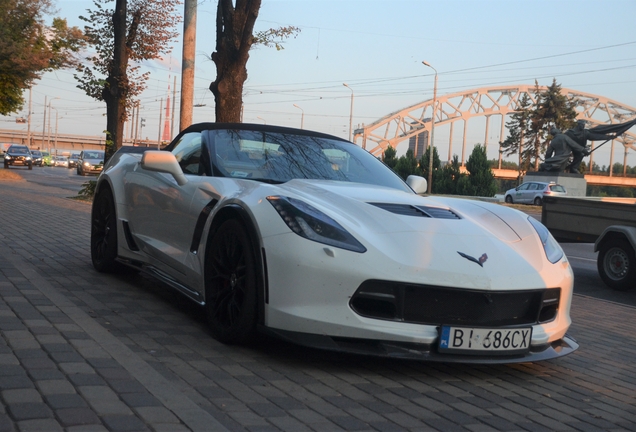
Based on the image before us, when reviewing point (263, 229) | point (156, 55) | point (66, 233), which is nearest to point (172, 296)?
point (263, 229)

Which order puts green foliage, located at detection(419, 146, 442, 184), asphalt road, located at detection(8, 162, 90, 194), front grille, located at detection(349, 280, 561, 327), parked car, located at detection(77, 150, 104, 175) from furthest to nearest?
green foliage, located at detection(419, 146, 442, 184) < parked car, located at detection(77, 150, 104, 175) < asphalt road, located at detection(8, 162, 90, 194) < front grille, located at detection(349, 280, 561, 327)

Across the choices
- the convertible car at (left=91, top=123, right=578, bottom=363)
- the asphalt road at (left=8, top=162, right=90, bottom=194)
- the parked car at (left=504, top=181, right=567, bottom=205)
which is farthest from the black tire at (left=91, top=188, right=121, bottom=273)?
the parked car at (left=504, top=181, right=567, bottom=205)

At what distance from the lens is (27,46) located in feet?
105

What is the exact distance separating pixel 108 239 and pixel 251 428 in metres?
3.86

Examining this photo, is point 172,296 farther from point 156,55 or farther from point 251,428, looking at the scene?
point 156,55

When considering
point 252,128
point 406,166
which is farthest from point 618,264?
point 406,166

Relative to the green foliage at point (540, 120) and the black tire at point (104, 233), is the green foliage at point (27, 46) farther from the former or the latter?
the green foliage at point (540, 120)

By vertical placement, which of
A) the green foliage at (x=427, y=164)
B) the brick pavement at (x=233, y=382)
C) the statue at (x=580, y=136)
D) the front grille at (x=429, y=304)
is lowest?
Answer: the brick pavement at (x=233, y=382)

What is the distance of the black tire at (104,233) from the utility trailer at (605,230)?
6.29 metres

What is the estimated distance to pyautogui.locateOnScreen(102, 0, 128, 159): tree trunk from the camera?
1922cm

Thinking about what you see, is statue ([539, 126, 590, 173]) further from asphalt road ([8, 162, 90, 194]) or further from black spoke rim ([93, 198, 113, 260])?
black spoke rim ([93, 198, 113, 260])

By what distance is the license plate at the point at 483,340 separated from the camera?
379 centimetres

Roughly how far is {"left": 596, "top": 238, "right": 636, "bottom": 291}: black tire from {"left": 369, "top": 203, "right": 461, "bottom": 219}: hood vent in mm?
5797

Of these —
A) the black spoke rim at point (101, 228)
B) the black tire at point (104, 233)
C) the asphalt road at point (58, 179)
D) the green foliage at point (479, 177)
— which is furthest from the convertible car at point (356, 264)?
the green foliage at point (479, 177)
